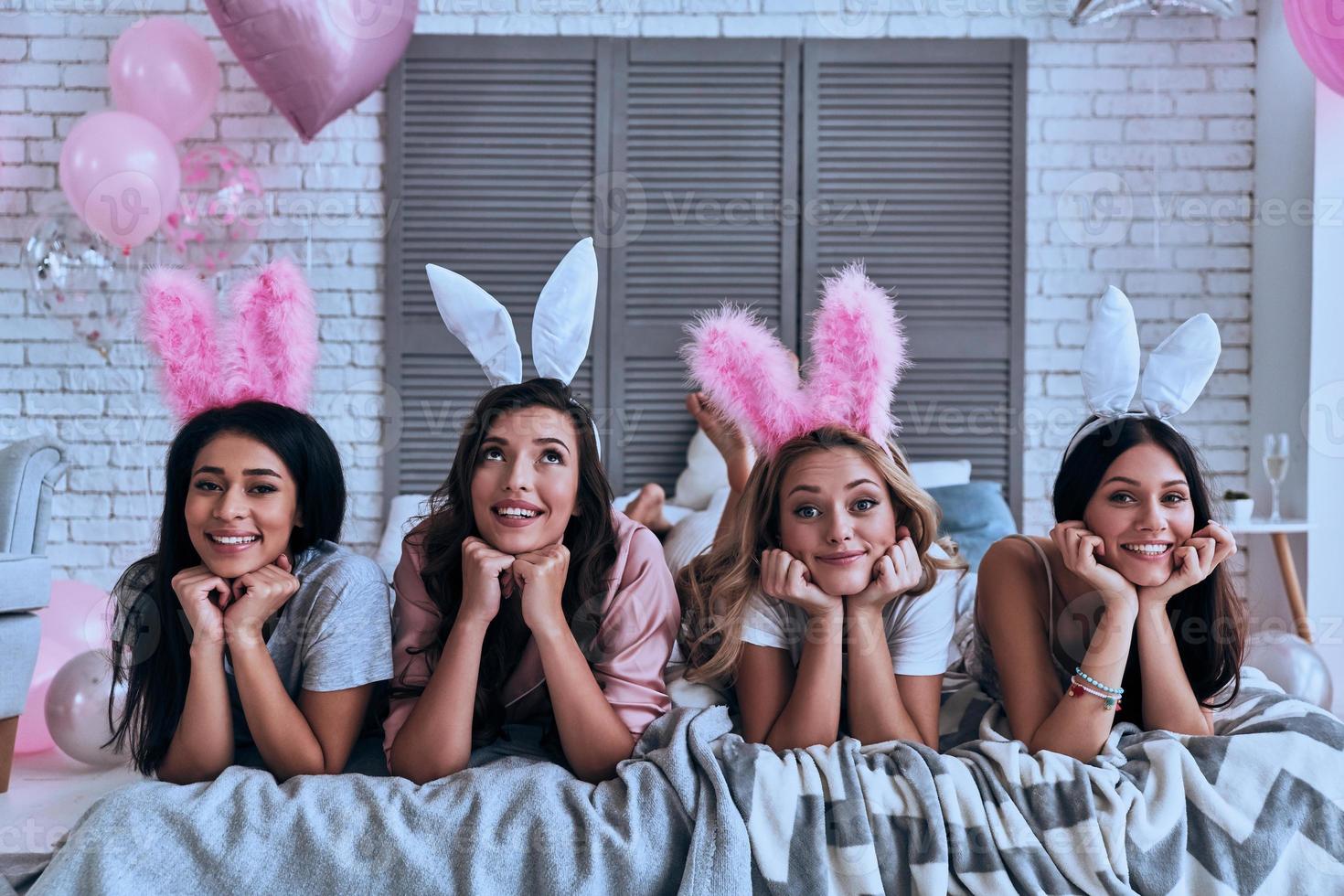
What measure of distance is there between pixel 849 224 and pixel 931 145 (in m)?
0.38

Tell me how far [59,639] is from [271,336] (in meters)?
1.56

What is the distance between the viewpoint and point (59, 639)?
2.66m

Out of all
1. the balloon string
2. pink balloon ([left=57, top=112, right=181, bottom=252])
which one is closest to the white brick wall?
the balloon string

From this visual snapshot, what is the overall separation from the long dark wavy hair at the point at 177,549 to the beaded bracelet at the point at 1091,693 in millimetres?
1070

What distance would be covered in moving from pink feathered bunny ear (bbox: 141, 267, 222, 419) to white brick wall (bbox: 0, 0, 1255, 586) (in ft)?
6.82

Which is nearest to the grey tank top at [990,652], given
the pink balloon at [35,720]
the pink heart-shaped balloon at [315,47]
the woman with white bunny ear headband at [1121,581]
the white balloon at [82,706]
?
the woman with white bunny ear headband at [1121,581]

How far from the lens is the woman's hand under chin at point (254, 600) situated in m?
1.40

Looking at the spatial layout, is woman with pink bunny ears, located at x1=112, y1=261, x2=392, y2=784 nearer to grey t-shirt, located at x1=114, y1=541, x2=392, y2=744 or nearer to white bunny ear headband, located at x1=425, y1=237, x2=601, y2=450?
grey t-shirt, located at x1=114, y1=541, x2=392, y2=744

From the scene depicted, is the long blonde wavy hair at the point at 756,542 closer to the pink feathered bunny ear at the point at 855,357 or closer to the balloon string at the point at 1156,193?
the pink feathered bunny ear at the point at 855,357

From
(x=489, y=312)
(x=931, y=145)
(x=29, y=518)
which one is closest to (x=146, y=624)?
(x=489, y=312)

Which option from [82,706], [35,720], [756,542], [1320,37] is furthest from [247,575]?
[1320,37]

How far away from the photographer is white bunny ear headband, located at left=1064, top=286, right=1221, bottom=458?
5.02ft

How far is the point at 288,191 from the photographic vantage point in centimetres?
361

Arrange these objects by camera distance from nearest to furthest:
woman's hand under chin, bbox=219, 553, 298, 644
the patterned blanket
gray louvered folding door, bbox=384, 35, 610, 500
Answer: the patterned blanket < woman's hand under chin, bbox=219, 553, 298, 644 < gray louvered folding door, bbox=384, 35, 610, 500
